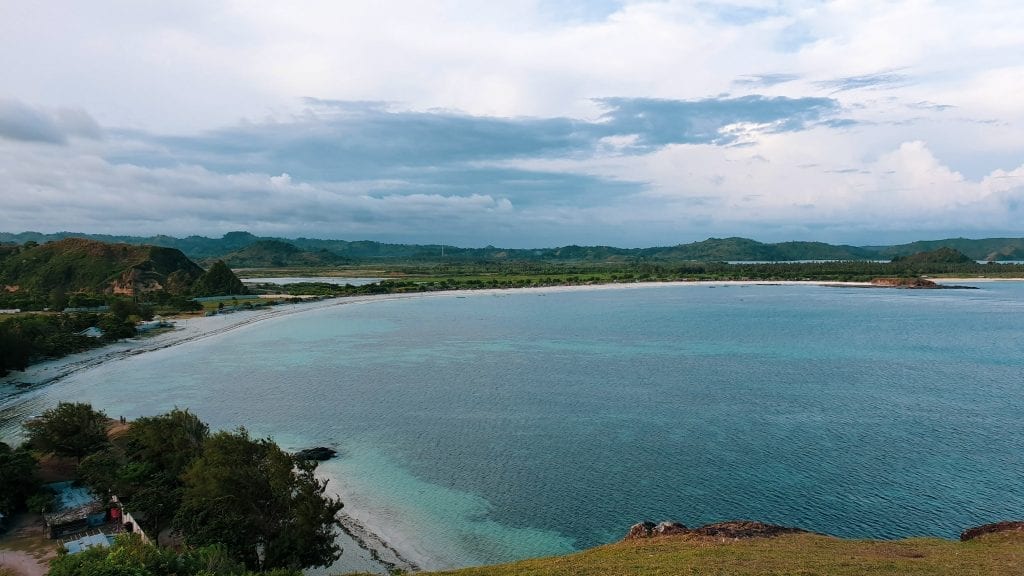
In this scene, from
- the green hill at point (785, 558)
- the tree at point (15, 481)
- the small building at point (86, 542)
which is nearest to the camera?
the green hill at point (785, 558)

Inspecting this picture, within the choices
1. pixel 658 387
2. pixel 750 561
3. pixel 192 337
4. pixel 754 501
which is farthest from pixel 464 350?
pixel 750 561

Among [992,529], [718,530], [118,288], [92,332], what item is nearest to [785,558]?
[718,530]

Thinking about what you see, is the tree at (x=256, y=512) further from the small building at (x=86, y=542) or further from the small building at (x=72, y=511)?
the small building at (x=72, y=511)

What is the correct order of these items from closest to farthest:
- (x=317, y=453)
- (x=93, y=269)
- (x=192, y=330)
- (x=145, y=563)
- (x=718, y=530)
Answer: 1. (x=145, y=563)
2. (x=718, y=530)
3. (x=317, y=453)
4. (x=192, y=330)
5. (x=93, y=269)

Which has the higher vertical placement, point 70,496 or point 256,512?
point 256,512

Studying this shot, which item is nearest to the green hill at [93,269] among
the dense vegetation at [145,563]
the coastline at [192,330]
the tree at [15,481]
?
the coastline at [192,330]

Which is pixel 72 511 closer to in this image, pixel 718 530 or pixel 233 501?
pixel 233 501

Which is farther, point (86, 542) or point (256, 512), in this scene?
point (86, 542)
